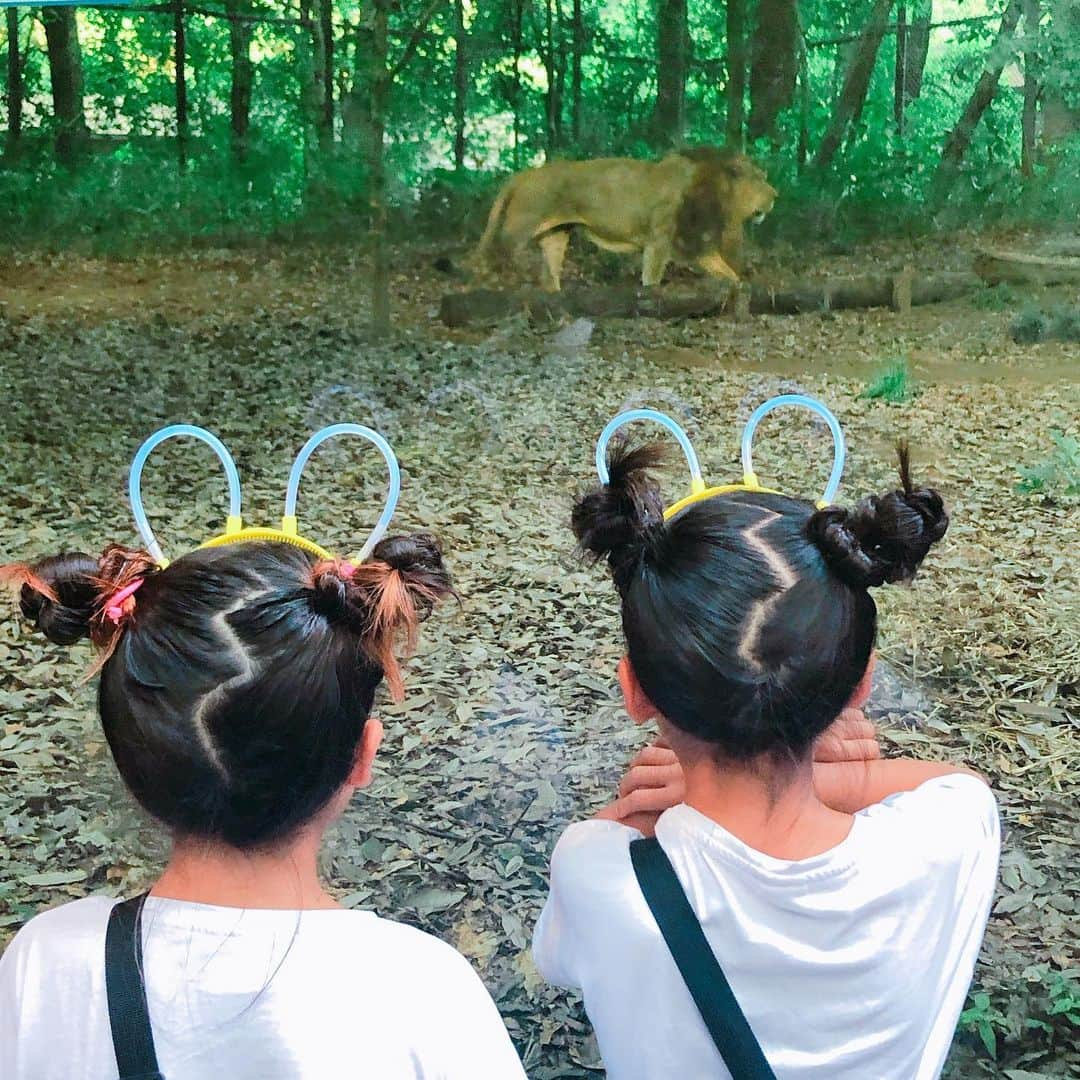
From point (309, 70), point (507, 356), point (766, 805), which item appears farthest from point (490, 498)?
point (766, 805)

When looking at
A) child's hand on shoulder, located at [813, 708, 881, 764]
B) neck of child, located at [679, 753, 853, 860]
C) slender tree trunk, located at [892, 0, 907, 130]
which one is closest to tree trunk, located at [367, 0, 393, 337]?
slender tree trunk, located at [892, 0, 907, 130]

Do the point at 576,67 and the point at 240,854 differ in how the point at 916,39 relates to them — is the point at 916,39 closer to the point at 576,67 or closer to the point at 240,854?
the point at 576,67

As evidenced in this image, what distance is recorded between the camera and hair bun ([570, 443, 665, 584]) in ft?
4.14

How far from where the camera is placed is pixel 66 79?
2.13 metres

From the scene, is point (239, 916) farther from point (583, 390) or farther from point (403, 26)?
point (403, 26)

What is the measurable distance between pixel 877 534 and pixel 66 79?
1714 millimetres

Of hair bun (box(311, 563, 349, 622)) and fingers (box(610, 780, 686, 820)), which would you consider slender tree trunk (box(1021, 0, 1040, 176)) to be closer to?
fingers (box(610, 780, 686, 820))

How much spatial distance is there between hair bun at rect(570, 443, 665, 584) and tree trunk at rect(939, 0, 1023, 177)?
1.30 m

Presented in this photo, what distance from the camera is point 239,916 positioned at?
1051 mm

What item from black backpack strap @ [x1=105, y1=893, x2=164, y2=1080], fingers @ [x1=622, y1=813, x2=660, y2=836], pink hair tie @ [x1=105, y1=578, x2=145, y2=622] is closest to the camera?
black backpack strap @ [x1=105, y1=893, x2=164, y2=1080]

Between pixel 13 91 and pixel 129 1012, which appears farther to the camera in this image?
pixel 13 91

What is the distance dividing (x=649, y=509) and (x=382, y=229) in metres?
1.16

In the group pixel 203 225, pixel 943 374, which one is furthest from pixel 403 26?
pixel 943 374

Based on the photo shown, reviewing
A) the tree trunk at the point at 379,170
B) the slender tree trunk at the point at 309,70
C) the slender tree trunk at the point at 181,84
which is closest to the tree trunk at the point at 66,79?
the slender tree trunk at the point at 181,84
